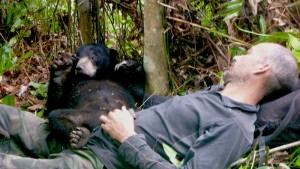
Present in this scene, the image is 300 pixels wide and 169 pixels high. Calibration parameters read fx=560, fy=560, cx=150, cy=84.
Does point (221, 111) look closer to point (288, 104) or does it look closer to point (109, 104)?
point (288, 104)

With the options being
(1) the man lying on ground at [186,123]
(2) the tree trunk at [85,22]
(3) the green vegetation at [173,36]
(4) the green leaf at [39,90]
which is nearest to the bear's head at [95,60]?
(3) the green vegetation at [173,36]

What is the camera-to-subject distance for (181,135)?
12.5 ft

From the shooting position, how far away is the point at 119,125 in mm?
3832

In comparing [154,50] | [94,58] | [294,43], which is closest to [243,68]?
[294,43]

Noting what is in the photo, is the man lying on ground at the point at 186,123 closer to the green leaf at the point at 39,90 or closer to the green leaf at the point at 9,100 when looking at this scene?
the green leaf at the point at 9,100

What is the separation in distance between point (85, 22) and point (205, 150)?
9.63 feet

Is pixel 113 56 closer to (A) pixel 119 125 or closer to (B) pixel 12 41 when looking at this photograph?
(A) pixel 119 125

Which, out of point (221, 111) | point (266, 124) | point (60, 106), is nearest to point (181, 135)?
point (221, 111)

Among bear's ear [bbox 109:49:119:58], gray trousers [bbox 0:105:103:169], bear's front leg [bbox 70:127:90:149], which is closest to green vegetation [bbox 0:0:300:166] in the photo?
bear's ear [bbox 109:49:119:58]

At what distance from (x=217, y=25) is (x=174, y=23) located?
396 mm

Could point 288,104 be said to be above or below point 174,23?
below

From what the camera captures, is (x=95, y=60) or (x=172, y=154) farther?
(x=95, y=60)

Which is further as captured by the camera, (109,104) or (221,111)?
(109,104)

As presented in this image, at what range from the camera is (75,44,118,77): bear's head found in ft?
16.9
